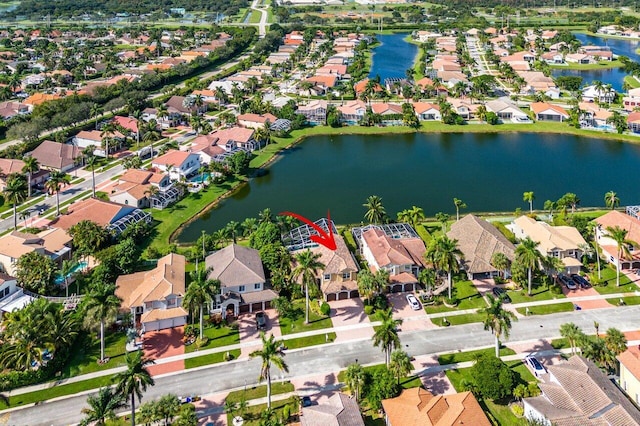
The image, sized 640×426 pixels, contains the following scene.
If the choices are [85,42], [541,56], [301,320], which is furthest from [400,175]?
[85,42]

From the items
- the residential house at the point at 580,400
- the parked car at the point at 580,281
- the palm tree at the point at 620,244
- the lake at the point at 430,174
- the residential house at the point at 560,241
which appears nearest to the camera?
the residential house at the point at 580,400

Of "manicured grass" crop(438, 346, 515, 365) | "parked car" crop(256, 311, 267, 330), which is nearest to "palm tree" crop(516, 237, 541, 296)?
"manicured grass" crop(438, 346, 515, 365)

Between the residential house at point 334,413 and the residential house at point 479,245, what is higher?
the residential house at point 479,245

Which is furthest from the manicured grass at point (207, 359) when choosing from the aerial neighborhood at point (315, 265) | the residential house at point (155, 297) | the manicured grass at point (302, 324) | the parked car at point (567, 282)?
the parked car at point (567, 282)

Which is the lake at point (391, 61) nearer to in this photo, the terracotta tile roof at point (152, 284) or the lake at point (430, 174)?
the lake at point (430, 174)

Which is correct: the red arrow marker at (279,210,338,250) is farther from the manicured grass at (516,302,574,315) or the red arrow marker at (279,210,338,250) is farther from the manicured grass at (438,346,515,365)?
the manicured grass at (516,302,574,315)

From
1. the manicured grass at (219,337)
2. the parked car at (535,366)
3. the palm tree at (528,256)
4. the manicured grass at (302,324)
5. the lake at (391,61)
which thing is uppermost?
the lake at (391,61)
